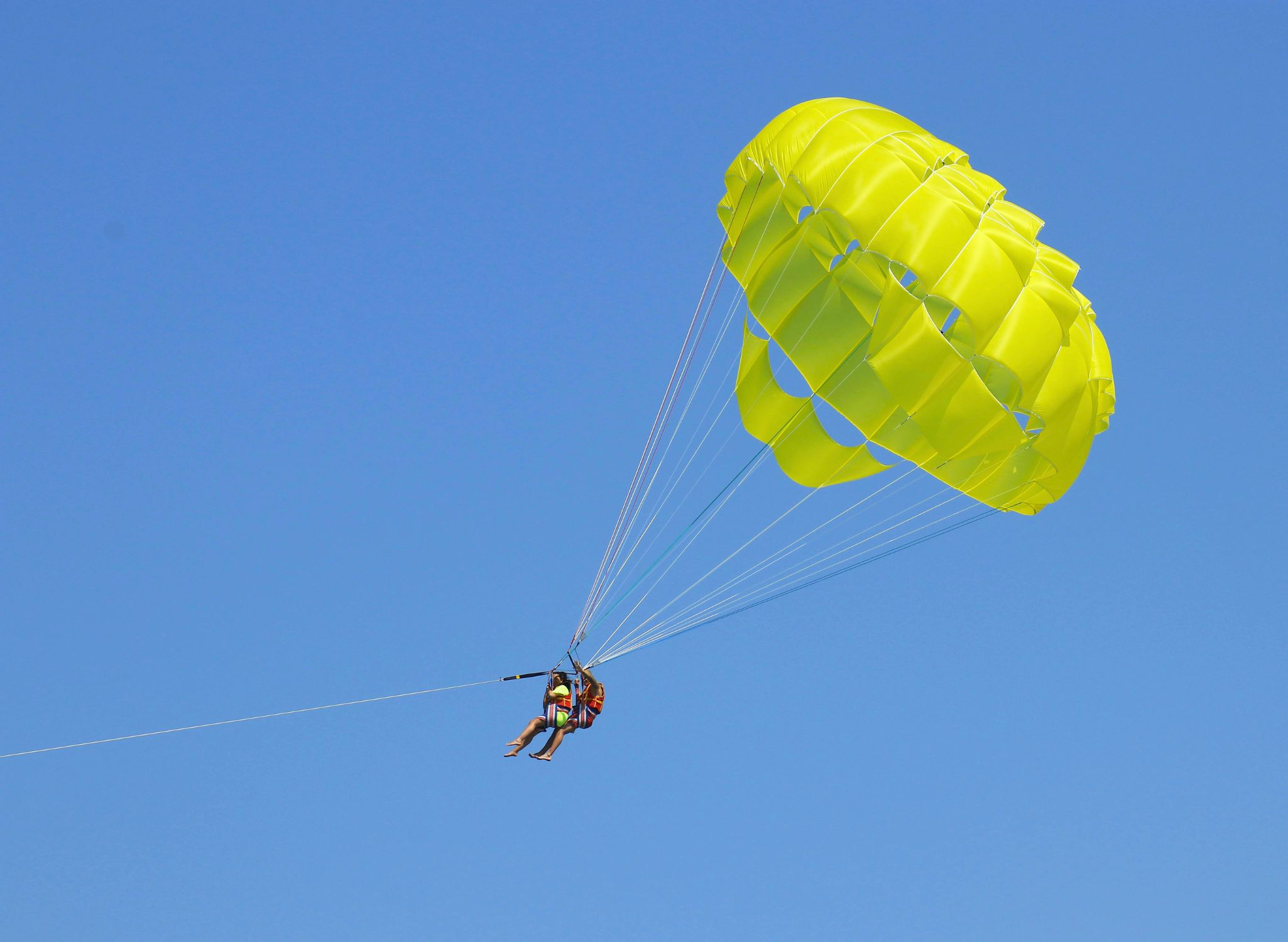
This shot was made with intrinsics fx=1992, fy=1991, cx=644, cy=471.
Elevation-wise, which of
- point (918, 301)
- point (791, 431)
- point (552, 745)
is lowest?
→ point (552, 745)

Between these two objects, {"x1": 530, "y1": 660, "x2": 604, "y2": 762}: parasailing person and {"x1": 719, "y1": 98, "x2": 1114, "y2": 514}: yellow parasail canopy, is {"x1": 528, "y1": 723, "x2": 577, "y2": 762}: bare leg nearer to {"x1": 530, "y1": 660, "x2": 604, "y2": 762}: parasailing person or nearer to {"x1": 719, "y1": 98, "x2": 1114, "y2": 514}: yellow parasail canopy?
{"x1": 530, "y1": 660, "x2": 604, "y2": 762}: parasailing person

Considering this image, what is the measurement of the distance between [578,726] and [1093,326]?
20.5 feet

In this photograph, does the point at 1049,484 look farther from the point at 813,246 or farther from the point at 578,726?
the point at 578,726

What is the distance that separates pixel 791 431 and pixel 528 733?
172 inches

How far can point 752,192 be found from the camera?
63.5 ft

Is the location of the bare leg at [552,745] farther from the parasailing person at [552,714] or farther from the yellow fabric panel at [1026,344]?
the yellow fabric panel at [1026,344]

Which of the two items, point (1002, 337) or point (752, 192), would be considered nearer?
point (1002, 337)

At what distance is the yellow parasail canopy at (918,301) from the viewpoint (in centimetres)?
1762

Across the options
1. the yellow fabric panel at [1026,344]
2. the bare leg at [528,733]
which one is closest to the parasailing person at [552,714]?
the bare leg at [528,733]

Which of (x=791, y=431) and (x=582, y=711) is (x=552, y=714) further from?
(x=791, y=431)

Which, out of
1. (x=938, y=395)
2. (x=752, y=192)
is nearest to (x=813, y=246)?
(x=752, y=192)

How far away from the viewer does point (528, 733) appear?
18.5m

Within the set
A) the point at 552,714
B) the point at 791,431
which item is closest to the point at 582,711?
the point at 552,714

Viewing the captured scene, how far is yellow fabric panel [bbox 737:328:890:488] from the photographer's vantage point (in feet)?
67.1
